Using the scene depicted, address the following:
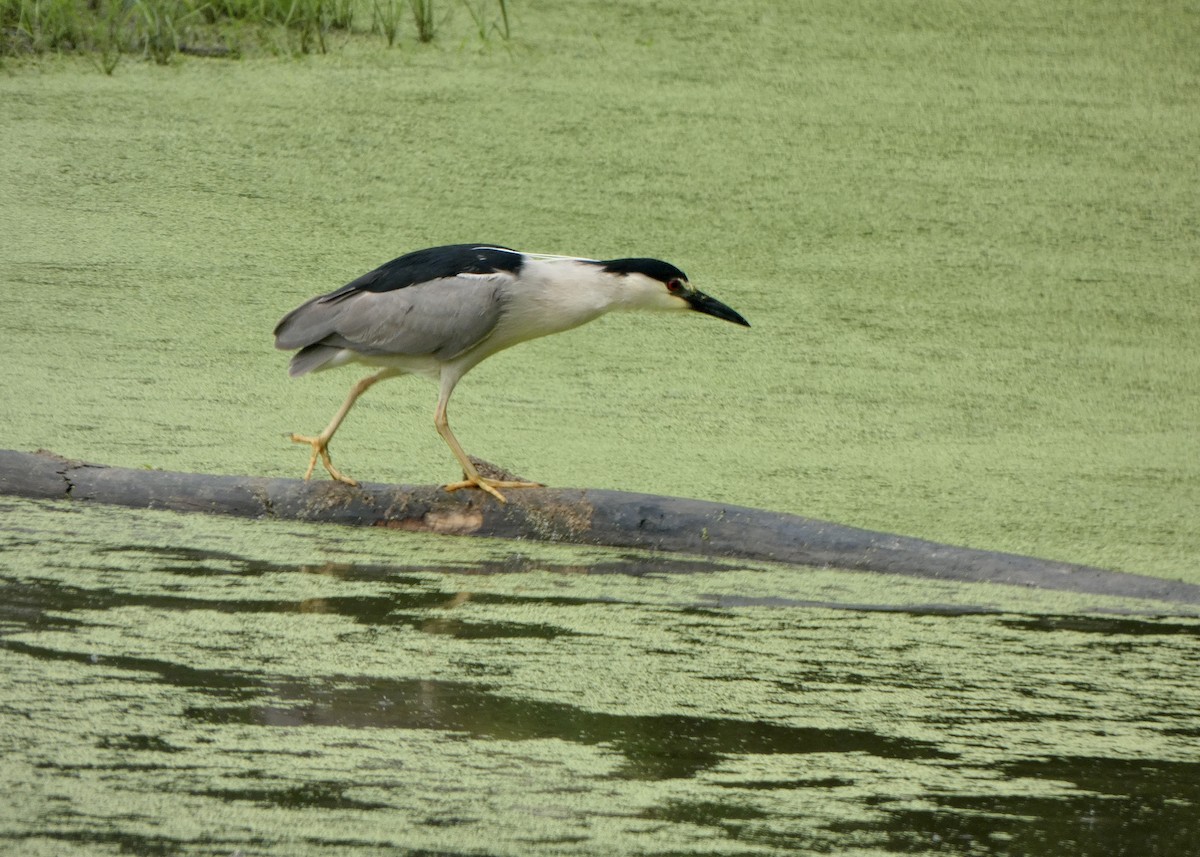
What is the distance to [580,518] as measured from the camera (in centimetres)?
243

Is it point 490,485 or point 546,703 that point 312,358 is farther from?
point 546,703

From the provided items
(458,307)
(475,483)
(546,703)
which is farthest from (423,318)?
(546,703)

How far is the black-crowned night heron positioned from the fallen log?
23cm

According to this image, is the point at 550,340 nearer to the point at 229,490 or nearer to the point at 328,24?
the point at 229,490

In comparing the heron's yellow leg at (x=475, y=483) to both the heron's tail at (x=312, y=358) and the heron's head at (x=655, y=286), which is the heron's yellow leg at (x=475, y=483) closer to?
the heron's tail at (x=312, y=358)

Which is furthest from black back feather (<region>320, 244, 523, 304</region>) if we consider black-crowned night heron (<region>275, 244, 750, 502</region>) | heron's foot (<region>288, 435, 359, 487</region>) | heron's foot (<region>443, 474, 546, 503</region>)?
heron's foot (<region>443, 474, 546, 503</region>)

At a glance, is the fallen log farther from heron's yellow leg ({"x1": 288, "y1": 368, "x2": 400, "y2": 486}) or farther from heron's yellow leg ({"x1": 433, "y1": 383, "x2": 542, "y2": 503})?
heron's yellow leg ({"x1": 288, "y1": 368, "x2": 400, "y2": 486})

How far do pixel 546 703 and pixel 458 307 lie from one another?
1.07 metres

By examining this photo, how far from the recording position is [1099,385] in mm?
3637

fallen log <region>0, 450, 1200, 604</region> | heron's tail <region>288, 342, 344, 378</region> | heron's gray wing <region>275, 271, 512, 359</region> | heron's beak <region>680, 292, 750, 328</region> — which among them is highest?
heron's beak <region>680, 292, 750, 328</region>

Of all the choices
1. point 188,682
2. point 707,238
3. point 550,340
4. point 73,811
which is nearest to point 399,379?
point 550,340

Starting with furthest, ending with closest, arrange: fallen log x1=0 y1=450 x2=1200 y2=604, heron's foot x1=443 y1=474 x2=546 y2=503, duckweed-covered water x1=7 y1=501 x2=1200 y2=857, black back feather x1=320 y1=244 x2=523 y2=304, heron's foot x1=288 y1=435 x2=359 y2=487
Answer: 1. black back feather x1=320 y1=244 x2=523 y2=304
2. heron's foot x1=288 y1=435 x2=359 y2=487
3. heron's foot x1=443 y1=474 x2=546 y2=503
4. fallen log x1=0 y1=450 x2=1200 y2=604
5. duckweed-covered water x1=7 y1=501 x2=1200 y2=857

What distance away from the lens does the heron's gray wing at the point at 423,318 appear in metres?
2.74

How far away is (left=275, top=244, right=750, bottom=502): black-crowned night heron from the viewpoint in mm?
2742
